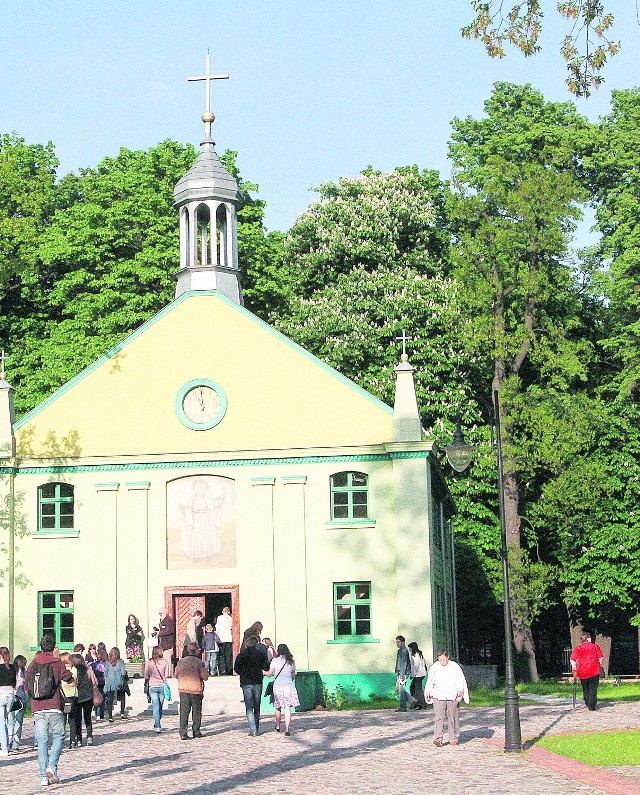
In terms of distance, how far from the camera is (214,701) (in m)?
30.3

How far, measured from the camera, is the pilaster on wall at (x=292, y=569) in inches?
1331

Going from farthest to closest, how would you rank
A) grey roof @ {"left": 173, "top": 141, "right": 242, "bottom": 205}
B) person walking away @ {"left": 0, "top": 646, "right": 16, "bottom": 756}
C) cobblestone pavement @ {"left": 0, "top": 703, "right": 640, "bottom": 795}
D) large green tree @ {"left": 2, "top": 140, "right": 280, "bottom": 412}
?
large green tree @ {"left": 2, "top": 140, "right": 280, "bottom": 412} → grey roof @ {"left": 173, "top": 141, "right": 242, "bottom": 205} → person walking away @ {"left": 0, "top": 646, "right": 16, "bottom": 756} → cobblestone pavement @ {"left": 0, "top": 703, "right": 640, "bottom": 795}

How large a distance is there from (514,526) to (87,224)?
713 inches

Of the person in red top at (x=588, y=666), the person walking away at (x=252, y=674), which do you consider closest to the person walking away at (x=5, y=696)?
the person walking away at (x=252, y=674)

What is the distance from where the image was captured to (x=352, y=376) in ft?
151

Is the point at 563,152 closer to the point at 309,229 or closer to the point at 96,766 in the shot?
the point at 309,229

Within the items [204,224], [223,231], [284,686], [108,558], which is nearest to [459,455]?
[284,686]

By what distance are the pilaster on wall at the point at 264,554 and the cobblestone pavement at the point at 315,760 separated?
582 centimetres

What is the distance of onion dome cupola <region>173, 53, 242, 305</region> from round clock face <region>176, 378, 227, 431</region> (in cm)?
327

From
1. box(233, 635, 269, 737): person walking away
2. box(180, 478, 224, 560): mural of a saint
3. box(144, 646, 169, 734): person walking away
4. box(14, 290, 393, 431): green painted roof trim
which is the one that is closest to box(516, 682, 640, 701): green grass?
box(14, 290, 393, 431): green painted roof trim

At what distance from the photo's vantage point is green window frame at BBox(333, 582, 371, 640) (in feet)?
111

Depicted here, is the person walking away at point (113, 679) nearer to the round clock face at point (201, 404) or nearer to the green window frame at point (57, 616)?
the green window frame at point (57, 616)

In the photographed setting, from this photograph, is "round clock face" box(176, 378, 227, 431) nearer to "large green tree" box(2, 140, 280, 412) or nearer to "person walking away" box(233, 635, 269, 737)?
"large green tree" box(2, 140, 280, 412)

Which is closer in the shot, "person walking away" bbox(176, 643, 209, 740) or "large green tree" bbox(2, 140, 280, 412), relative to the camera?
"person walking away" bbox(176, 643, 209, 740)
